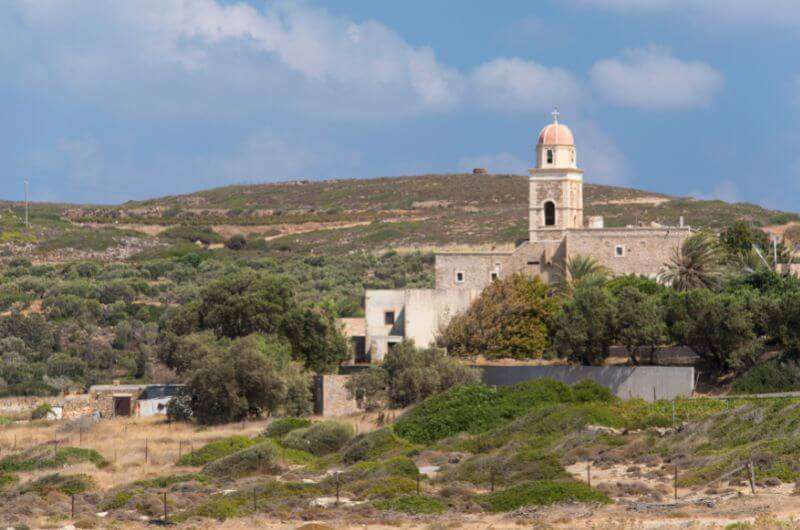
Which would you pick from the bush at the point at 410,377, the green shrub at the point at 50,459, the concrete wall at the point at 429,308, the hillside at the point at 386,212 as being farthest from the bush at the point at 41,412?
the hillside at the point at 386,212

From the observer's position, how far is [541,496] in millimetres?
30562

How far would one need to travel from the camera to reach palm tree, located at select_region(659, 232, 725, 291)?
55625mm

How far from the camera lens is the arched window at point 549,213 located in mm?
63844

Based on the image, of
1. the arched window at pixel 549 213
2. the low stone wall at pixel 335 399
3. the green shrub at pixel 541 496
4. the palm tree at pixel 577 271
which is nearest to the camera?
the green shrub at pixel 541 496

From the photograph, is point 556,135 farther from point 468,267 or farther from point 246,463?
point 246,463

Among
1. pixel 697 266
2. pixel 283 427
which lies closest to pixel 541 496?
pixel 283 427

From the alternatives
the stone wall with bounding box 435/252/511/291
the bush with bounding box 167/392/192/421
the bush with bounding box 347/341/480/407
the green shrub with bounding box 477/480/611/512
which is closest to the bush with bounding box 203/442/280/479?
the green shrub with bounding box 477/480/611/512

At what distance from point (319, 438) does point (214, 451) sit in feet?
10.6

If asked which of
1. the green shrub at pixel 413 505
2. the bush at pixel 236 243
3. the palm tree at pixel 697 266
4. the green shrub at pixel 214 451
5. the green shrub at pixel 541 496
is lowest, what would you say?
the green shrub at pixel 413 505

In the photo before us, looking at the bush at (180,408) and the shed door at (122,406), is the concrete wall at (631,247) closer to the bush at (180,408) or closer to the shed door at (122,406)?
the bush at (180,408)

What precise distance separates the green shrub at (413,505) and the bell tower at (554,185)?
32.4 m

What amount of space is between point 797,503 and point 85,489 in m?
17.2

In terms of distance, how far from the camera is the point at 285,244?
116062 mm

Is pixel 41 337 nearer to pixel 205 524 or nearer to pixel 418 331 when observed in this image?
pixel 418 331
